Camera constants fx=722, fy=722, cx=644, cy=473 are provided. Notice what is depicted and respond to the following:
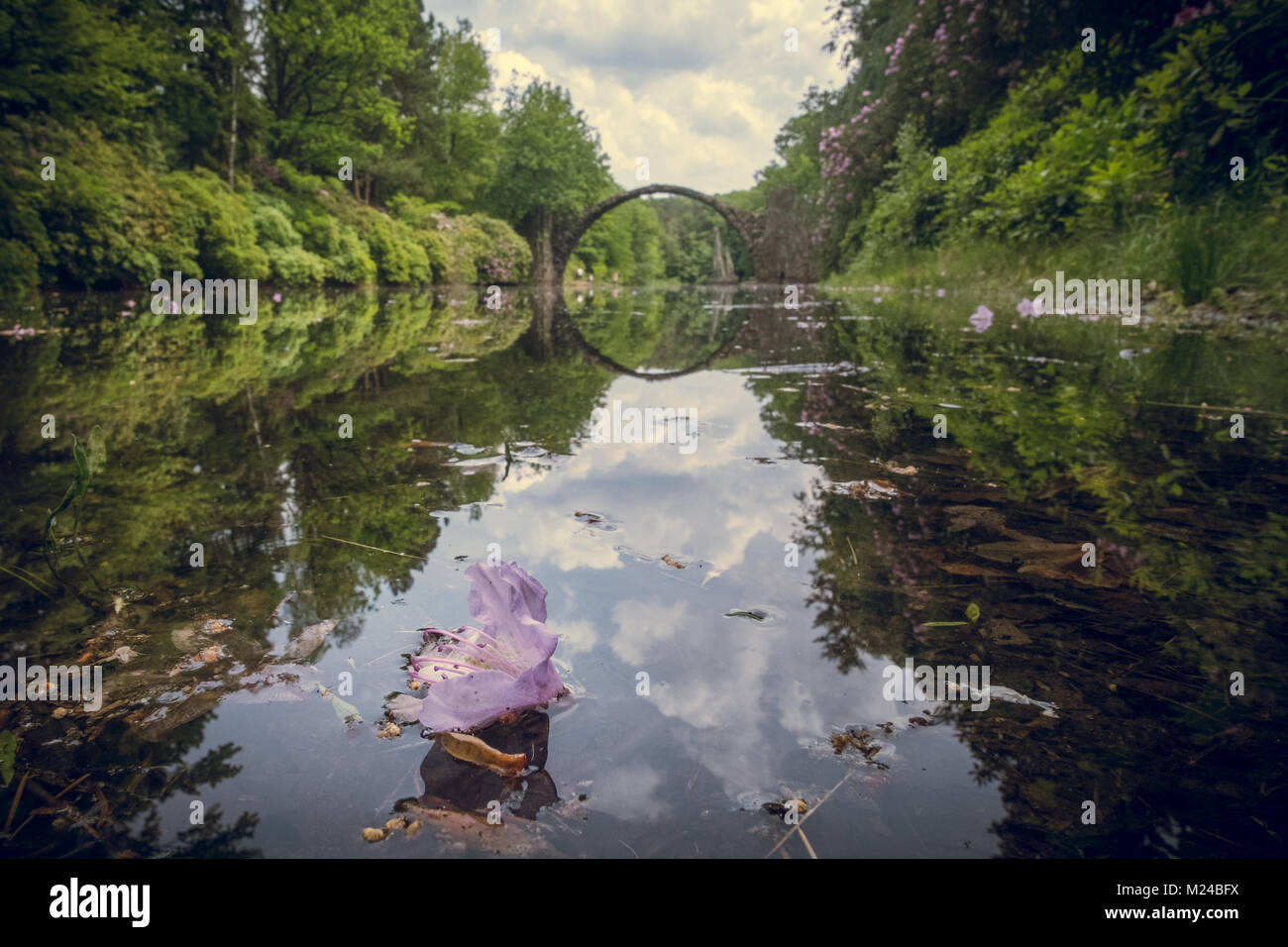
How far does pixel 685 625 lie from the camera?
121 centimetres

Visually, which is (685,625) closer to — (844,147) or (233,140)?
(844,147)

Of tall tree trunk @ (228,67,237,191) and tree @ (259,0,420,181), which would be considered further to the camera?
tree @ (259,0,420,181)

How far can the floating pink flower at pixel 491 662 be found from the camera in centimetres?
90

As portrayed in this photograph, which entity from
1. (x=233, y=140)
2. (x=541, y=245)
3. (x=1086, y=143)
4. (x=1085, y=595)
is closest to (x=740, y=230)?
(x=541, y=245)

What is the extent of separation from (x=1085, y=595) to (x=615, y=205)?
4018 cm

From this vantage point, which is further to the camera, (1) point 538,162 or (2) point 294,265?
(1) point 538,162

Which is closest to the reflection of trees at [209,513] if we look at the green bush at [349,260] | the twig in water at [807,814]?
the twig in water at [807,814]

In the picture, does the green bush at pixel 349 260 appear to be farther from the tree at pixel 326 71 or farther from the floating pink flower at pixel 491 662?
the floating pink flower at pixel 491 662

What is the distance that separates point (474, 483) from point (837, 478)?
Answer: 3.44ft

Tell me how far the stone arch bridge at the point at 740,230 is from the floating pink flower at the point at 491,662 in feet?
121

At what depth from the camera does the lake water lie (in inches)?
30.6

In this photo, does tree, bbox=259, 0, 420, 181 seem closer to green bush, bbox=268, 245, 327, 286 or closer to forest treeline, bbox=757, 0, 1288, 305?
green bush, bbox=268, 245, 327, 286

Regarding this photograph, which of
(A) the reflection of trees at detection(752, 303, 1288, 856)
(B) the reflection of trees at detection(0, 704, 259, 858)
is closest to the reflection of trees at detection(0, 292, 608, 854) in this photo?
(B) the reflection of trees at detection(0, 704, 259, 858)

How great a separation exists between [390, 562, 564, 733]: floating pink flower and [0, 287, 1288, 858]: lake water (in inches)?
1.6
